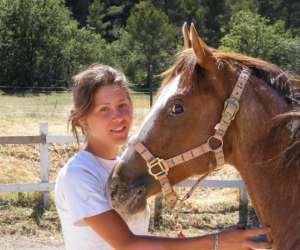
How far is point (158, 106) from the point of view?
7.71 ft

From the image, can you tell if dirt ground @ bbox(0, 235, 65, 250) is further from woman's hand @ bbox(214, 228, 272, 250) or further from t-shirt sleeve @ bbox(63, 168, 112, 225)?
woman's hand @ bbox(214, 228, 272, 250)

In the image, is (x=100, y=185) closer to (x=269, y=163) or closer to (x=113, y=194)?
(x=113, y=194)

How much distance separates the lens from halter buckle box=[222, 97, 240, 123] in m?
2.30

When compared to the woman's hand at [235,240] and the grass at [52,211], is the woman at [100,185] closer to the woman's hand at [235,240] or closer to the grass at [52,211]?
the woman's hand at [235,240]

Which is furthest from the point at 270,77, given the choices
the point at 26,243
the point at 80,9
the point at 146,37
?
the point at 80,9

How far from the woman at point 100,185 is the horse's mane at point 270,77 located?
0.28m

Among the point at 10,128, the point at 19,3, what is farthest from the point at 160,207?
the point at 19,3

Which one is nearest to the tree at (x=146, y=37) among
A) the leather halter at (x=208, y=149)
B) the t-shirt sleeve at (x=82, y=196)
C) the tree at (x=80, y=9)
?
the tree at (x=80, y=9)

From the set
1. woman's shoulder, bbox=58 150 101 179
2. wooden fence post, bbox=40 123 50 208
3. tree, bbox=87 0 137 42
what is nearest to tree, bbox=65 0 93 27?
tree, bbox=87 0 137 42

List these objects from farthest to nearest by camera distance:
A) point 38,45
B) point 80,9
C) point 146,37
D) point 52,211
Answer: point 80,9 → point 146,37 → point 38,45 → point 52,211

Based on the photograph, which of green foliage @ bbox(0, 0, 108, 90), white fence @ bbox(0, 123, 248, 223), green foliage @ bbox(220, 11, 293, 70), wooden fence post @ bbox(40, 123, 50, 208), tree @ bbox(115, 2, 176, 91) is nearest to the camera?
white fence @ bbox(0, 123, 248, 223)

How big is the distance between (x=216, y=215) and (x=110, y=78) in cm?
560

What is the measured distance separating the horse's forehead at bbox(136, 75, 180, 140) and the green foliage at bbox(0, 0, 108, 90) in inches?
1670

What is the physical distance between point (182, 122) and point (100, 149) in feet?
1.22
